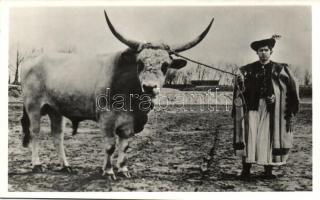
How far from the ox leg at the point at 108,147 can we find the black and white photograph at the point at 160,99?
0.01m

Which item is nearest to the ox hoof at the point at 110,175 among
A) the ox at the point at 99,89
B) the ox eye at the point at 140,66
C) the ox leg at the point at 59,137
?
the ox at the point at 99,89

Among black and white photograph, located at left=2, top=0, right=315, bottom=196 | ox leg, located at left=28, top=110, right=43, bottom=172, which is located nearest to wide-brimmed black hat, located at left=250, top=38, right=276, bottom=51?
black and white photograph, located at left=2, top=0, right=315, bottom=196

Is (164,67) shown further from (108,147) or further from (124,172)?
(124,172)

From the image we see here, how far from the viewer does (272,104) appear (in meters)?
4.84

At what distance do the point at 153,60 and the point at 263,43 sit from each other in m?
1.06

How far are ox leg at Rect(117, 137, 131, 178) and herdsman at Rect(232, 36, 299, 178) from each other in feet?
3.41

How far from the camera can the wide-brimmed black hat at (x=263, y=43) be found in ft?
16.1

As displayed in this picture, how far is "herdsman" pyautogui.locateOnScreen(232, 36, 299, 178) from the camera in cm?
483

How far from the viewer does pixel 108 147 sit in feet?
15.9

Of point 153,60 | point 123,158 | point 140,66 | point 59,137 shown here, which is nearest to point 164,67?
point 153,60

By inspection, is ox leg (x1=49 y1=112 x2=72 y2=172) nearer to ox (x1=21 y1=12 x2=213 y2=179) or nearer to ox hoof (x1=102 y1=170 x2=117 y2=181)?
ox (x1=21 y1=12 x2=213 y2=179)

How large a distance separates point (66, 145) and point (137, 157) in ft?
2.25
